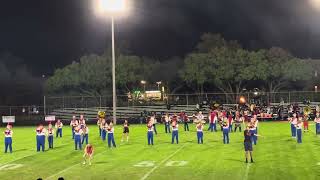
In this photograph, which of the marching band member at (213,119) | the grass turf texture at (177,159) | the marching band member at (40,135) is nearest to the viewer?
the grass turf texture at (177,159)

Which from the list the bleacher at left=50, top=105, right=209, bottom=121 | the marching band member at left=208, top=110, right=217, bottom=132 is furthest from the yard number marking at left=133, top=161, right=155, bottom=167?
the bleacher at left=50, top=105, right=209, bottom=121

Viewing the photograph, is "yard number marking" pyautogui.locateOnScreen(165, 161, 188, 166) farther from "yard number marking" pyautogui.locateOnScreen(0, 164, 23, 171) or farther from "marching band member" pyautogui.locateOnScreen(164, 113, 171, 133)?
"marching band member" pyautogui.locateOnScreen(164, 113, 171, 133)

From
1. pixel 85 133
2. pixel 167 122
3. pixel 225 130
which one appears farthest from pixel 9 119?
pixel 225 130

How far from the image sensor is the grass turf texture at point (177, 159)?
24.4m

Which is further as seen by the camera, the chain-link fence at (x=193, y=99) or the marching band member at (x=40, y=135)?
the chain-link fence at (x=193, y=99)

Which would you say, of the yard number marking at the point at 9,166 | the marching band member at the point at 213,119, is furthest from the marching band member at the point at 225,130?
the yard number marking at the point at 9,166

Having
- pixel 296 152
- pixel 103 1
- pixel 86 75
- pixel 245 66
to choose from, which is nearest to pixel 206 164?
pixel 296 152

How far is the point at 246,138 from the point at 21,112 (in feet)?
184

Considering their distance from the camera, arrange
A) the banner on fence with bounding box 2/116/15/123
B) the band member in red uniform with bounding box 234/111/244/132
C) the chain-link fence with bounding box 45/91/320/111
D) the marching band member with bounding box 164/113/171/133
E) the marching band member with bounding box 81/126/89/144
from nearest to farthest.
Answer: the marching band member with bounding box 81/126/89/144, the band member in red uniform with bounding box 234/111/244/132, the marching band member with bounding box 164/113/171/133, the banner on fence with bounding box 2/116/15/123, the chain-link fence with bounding box 45/91/320/111

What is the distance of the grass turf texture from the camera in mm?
24375

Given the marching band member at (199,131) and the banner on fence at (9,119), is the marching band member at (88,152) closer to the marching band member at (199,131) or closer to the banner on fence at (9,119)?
the marching band member at (199,131)

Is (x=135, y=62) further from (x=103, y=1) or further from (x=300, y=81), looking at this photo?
(x=103, y=1)

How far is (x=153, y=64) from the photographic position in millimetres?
99375

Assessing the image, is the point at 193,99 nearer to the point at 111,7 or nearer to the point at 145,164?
the point at 111,7
